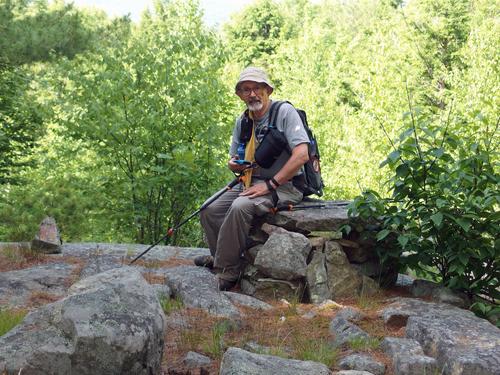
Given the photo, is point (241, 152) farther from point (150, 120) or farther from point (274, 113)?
point (150, 120)

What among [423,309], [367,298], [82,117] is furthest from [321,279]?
[82,117]

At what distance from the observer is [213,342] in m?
4.36

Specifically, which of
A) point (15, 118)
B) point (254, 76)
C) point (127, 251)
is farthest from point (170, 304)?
point (15, 118)

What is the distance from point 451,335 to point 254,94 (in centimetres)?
310

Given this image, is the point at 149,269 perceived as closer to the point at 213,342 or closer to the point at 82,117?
the point at 213,342

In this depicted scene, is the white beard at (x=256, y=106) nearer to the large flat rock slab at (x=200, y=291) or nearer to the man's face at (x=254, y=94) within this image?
the man's face at (x=254, y=94)

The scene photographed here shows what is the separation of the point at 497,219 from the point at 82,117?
251 inches

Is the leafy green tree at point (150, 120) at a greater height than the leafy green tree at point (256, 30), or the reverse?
the leafy green tree at point (256, 30)

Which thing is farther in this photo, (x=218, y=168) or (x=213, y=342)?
(x=218, y=168)

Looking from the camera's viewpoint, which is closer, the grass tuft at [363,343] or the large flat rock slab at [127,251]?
the grass tuft at [363,343]

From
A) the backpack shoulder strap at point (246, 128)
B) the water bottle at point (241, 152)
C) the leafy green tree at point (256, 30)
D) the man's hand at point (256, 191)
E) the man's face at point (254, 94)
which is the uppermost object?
the leafy green tree at point (256, 30)

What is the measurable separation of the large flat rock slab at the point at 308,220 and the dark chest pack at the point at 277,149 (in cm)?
28

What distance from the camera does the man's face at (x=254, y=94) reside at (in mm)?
6496

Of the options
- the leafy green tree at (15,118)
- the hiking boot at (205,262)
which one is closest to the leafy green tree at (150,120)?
the leafy green tree at (15,118)
